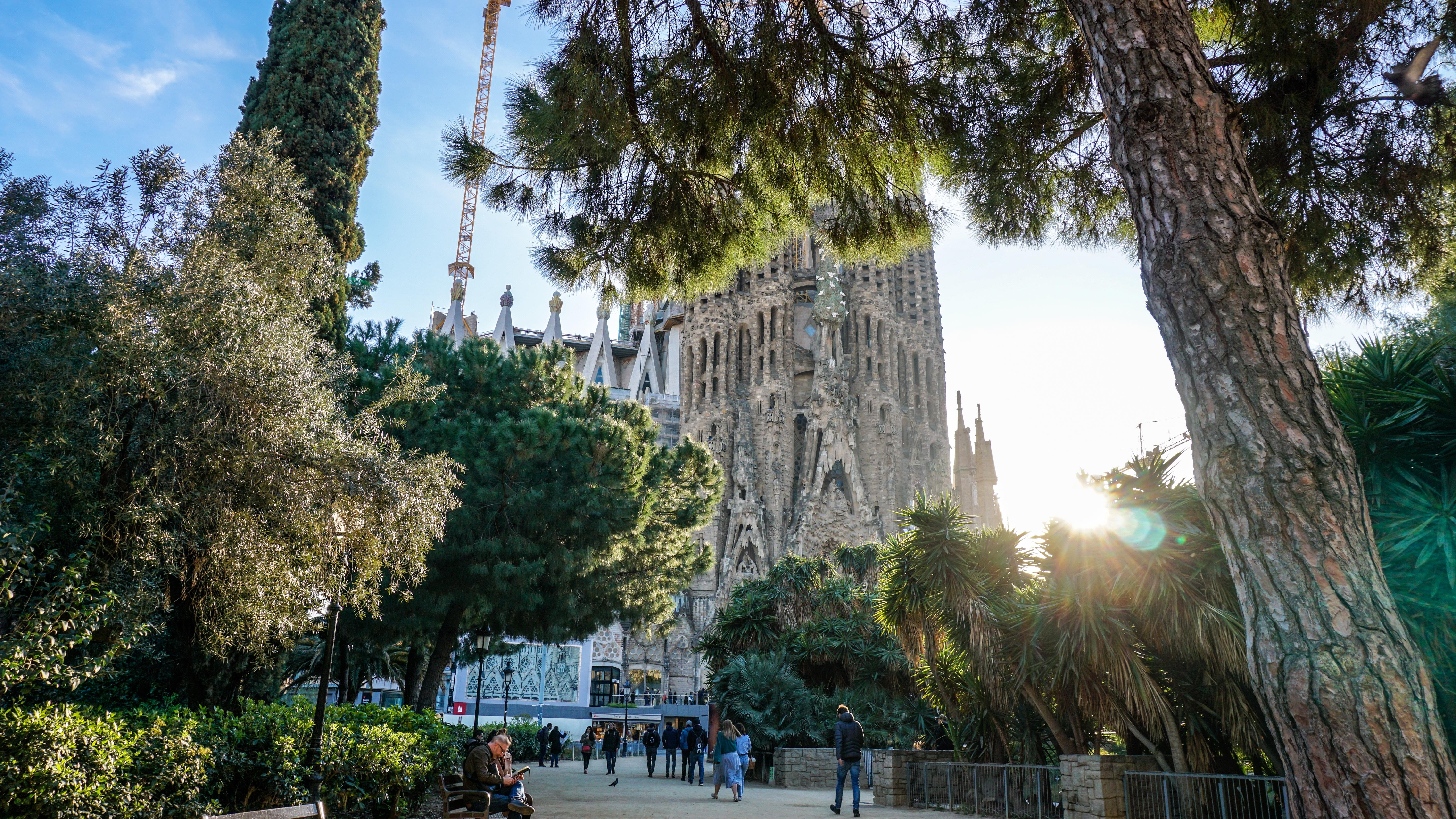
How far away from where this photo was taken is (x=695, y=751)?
54.4ft

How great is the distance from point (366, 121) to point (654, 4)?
6.84 m

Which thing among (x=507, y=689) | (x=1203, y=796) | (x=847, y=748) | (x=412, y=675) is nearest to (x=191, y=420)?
(x=847, y=748)

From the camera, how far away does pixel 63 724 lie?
4715mm

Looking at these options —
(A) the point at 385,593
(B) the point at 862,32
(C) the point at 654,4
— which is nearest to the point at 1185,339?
(B) the point at 862,32

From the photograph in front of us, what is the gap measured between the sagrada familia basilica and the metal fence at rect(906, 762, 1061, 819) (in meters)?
23.9

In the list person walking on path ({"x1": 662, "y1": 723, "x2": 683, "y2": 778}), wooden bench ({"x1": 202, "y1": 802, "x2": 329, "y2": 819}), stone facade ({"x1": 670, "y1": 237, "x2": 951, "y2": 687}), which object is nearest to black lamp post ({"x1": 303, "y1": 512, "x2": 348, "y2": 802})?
wooden bench ({"x1": 202, "y1": 802, "x2": 329, "y2": 819})

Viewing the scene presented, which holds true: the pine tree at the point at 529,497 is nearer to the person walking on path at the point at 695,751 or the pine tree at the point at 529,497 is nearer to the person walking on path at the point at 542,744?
the person walking on path at the point at 695,751

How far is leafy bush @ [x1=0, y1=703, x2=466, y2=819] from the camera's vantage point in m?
4.52

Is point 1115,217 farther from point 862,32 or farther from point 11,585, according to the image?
point 11,585

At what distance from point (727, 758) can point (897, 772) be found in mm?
2332

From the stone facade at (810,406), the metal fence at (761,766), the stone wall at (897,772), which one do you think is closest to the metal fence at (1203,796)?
the stone wall at (897,772)

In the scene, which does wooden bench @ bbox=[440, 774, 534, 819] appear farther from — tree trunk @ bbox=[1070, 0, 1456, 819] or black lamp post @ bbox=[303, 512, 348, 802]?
tree trunk @ bbox=[1070, 0, 1456, 819]

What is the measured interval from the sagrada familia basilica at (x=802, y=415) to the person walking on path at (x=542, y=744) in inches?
491

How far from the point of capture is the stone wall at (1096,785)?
860 cm
